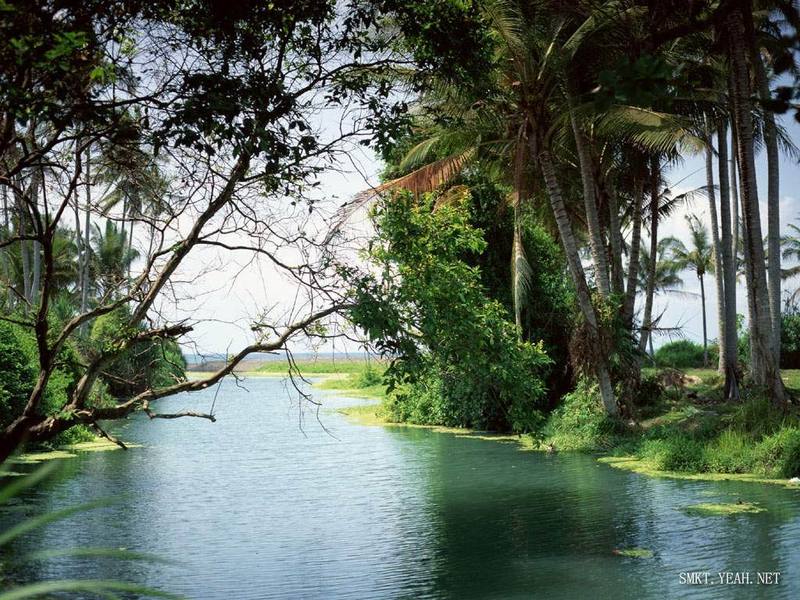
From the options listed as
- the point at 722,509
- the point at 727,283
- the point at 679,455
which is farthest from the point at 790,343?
the point at 722,509

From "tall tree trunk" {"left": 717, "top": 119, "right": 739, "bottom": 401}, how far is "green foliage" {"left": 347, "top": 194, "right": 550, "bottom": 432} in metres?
9.84

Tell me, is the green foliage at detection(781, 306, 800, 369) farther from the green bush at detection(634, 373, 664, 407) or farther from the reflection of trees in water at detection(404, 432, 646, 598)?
the reflection of trees in water at detection(404, 432, 646, 598)

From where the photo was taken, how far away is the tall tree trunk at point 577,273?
17938 mm

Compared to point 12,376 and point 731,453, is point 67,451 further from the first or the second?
point 731,453

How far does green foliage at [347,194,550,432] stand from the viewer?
26.9 ft

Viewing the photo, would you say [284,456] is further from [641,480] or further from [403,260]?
[403,260]

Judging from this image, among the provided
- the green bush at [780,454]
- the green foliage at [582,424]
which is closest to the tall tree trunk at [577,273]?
the green foliage at [582,424]

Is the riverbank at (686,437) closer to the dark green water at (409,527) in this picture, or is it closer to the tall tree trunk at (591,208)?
the dark green water at (409,527)

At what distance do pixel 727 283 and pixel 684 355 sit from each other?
2046cm

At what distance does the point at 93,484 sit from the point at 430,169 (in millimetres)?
9963

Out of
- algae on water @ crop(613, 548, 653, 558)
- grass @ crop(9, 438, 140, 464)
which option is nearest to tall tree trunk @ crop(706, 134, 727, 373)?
algae on water @ crop(613, 548, 653, 558)

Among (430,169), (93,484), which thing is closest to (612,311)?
(430,169)

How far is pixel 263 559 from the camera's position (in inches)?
384

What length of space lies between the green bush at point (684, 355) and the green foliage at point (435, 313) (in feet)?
94.1
